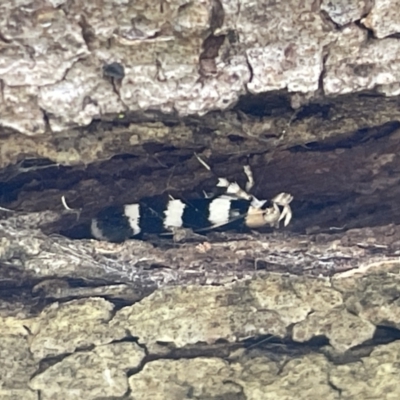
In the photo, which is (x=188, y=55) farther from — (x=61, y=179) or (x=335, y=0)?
(x=61, y=179)

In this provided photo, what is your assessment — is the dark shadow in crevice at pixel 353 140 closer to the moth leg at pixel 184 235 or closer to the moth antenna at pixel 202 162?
the moth antenna at pixel 202 162

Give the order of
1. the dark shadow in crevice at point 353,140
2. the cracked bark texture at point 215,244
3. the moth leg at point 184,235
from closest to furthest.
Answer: the cracked bark texture at point 215,244 → the dark shadow in crevice at point 353,140 → the moth leg at point 184,235

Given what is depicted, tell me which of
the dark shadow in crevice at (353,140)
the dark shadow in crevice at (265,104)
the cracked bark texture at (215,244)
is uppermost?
the dark shadow in crevice at (265,104)

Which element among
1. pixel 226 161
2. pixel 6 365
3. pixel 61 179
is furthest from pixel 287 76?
pixel 6 365

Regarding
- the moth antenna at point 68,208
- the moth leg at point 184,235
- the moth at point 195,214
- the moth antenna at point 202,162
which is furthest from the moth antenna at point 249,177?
the moth antenna at point 68,208

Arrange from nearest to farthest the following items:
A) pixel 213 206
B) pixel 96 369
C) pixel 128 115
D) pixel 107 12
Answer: pixel 107 12
pixel 128 115
pixel 96 369
pixel 213 206

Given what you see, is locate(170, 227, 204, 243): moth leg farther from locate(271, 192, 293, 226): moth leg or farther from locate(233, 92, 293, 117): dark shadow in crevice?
locate(233, 92, 293, 117): dark shadow in crevice

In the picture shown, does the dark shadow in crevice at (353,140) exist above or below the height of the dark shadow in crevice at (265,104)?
below

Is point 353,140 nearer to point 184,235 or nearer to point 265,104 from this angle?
point 265,104
